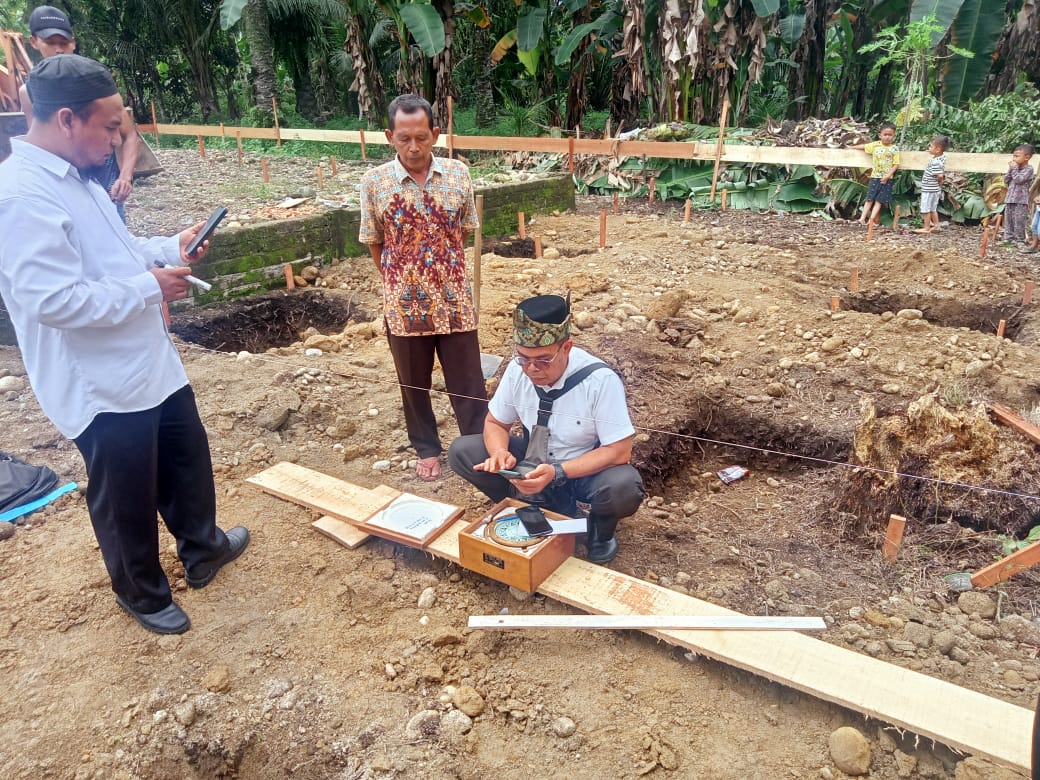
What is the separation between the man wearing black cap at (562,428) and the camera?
273 cm

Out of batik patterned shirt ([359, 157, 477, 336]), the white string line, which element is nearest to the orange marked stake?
the white string line

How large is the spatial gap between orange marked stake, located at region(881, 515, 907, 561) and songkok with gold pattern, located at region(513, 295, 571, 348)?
1723 mm

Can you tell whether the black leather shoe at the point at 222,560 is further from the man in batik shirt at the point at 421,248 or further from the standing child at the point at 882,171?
the standing child at the point at 882,171

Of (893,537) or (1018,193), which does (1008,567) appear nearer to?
(893,537)

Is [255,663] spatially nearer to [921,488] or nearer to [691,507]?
[691,507]

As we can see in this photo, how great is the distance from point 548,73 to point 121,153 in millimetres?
13786

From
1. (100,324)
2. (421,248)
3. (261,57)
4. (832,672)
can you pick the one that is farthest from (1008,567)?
(261,57)

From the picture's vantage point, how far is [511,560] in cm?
272

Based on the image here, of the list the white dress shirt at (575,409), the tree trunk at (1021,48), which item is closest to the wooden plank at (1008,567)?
the white dress shirt at (575,409)

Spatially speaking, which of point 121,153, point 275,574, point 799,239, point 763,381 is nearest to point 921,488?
point 763,381

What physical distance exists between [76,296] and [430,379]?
194 centimetres

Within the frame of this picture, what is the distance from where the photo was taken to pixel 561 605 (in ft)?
9.17

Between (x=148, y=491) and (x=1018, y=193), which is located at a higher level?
(x=1018, y=193)

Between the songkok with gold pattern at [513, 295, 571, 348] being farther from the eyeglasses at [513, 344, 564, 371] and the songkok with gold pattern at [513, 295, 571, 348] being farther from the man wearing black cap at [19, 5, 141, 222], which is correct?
the man wearing black cap at [19, 5, 141, 222]
